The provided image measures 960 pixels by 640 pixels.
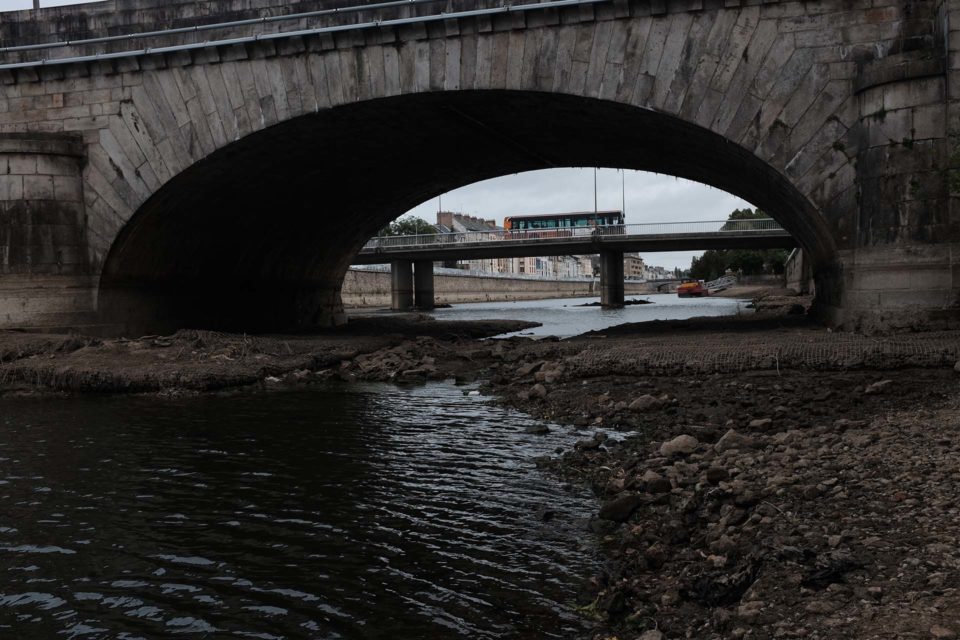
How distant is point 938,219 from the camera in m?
13.3

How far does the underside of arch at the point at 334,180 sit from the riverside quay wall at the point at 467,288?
139ft

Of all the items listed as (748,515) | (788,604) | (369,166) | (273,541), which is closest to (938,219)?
(748,515)

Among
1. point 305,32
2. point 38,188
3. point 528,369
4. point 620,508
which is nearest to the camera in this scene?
point 620,508

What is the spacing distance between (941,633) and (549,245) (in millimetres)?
56009

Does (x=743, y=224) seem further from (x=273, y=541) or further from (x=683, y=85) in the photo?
(x=273, y=541)

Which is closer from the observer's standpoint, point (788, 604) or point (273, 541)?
point (788, 604)

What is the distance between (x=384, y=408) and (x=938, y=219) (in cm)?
1015

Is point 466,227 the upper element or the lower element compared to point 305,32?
upper

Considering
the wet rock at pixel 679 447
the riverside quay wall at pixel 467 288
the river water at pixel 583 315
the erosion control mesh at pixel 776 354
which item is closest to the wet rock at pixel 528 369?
the erosion control mesh at pixel 776 354

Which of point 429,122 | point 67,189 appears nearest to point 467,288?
point 429,122

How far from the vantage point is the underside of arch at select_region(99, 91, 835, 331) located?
17797mm

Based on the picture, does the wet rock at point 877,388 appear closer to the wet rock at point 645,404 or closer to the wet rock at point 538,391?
the wet rock at point 645,404

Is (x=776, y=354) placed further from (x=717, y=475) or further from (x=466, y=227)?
(x=466, y=227)

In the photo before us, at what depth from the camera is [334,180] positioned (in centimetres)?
2403
